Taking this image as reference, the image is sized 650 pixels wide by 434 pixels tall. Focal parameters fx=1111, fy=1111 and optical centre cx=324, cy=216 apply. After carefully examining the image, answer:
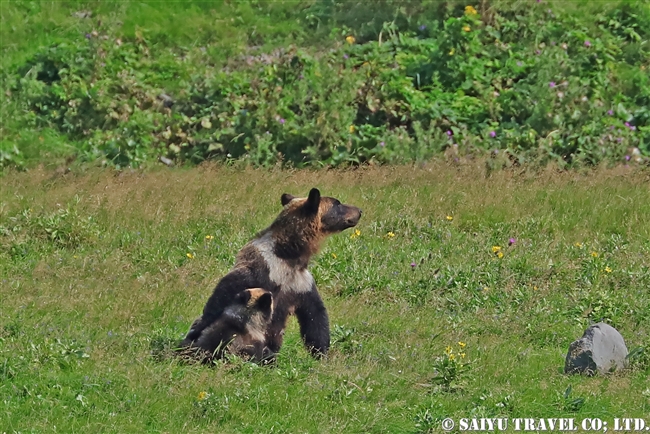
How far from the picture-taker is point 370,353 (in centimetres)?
1040

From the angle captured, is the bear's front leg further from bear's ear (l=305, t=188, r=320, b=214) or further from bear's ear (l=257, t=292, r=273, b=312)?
bear's ear (l=305, t=188, r=320, b=214)

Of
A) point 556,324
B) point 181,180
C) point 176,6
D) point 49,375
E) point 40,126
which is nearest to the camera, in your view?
point 49,375

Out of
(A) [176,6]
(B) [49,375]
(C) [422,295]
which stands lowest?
(C) [422,295]

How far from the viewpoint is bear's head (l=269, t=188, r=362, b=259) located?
10500 mm

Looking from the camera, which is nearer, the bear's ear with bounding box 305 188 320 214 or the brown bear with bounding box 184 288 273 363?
the brown bear with bounding box 184 288 273 363

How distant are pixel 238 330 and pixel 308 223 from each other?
138cm

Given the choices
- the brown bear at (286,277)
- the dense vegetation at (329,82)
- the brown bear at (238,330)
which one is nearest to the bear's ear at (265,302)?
the brown bear at (238,330)

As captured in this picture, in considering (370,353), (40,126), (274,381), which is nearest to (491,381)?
(370,353)

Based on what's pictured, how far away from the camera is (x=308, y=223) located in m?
10.6

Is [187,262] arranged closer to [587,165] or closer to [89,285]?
[89,285]

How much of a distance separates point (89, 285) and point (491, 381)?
5.18 meters
